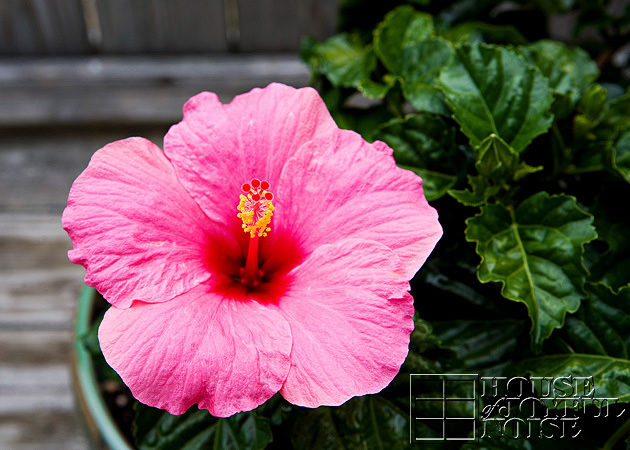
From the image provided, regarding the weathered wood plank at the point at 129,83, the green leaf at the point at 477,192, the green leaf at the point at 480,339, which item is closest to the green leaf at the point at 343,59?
the green leaf at the point at 477,192

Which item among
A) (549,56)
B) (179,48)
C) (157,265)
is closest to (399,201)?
(157,265)

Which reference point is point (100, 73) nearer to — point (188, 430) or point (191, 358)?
point (188, 430)

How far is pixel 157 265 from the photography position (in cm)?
52

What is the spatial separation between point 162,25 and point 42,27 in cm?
32

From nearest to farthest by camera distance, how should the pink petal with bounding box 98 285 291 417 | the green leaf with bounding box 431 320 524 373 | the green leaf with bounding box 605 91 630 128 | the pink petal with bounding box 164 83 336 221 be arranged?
1. the pink petal with bounding box 98 285 291 417
2. the pink petal with bounding box 164 83 336 221
3. the green leaf with bounding box 431 320 524 373
4. the green leaf with bounding box 605 91 630 128

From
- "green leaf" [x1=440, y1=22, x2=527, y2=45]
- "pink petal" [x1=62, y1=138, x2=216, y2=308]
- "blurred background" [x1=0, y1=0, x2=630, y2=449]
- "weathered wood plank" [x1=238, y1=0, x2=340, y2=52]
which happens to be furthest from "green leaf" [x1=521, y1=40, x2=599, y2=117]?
"weathered wood plank" [x1=238, y1=0, x2=340, y2=52]

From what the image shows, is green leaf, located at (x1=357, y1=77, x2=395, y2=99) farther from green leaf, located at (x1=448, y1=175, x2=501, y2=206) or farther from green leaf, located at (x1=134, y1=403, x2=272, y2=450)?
green leaf, located at (x1=134, y1=403, x2=272, y2=450)

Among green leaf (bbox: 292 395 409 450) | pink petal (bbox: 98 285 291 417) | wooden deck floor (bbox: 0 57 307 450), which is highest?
pink petal (bbox: 98 285 291 417)

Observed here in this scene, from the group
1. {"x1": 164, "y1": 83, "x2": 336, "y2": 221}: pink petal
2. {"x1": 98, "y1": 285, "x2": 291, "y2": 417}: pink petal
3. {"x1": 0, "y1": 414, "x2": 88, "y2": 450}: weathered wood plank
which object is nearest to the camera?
{"x1": 98, "y1": 285, "x2": 291, "y2": 417}: pink petal

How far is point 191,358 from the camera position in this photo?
48cm

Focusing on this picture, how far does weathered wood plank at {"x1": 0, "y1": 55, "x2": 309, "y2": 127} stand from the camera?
161 cm

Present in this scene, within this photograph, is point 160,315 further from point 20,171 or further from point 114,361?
point 20,171

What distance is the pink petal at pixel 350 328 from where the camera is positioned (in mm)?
481

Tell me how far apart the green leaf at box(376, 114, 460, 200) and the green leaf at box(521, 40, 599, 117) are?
0.16 metres
